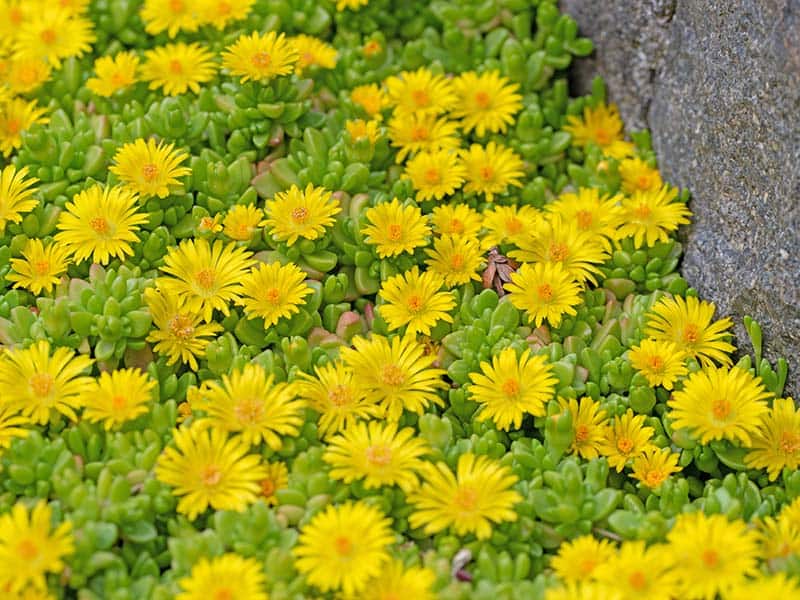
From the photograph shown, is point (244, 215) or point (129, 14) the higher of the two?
point (129, 14)

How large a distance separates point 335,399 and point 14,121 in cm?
135

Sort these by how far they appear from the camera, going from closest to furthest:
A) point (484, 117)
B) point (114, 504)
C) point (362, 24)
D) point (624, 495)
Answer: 1. point (114, 504)
2. point (624, 495)
3. point (484, 117)
4. point (362, 24)

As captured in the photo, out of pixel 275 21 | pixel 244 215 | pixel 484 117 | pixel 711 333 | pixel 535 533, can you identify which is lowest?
pixel 535 533

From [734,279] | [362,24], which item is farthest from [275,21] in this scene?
[734,279]

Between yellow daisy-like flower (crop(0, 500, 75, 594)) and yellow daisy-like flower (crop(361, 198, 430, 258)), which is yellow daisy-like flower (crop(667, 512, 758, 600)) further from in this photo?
yellow daisy-like flower (crop(0, 500, 75, 594))

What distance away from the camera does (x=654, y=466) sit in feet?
8.31

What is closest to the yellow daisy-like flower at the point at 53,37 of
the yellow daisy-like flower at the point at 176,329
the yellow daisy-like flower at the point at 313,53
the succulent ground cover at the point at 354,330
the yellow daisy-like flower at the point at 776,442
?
the succulent ground cover at the point at 354,330

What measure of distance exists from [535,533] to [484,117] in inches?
54.3

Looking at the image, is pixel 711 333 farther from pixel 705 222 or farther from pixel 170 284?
pixel 170 284

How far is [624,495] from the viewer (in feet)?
8.16

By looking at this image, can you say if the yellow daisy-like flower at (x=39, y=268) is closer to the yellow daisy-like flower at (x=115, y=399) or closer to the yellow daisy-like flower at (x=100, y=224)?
the yellow daisy-like flower at (x=100, y=224)

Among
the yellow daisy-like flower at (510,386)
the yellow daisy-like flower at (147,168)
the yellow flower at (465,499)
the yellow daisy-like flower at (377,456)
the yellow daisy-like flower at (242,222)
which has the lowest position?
the yellow flower at (465,499)

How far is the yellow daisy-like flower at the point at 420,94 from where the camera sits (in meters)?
3.21

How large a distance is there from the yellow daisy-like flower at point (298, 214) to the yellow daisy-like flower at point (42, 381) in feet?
1.97
